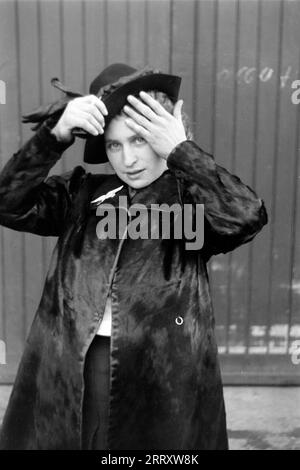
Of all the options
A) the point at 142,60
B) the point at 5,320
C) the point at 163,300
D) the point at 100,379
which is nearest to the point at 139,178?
the point at 163,300

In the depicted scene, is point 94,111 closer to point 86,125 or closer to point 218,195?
point 86,125

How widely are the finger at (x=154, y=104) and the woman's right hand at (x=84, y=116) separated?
0.36 ft

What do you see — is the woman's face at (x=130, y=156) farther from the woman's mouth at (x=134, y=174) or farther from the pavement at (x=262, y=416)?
the pavement at (x=262, y=416)

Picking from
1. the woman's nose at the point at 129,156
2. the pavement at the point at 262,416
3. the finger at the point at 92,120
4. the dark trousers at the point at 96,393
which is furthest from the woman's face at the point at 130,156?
the pavement at the point at 262,416

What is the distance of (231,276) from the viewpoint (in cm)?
344

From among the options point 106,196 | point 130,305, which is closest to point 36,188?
point 106,196

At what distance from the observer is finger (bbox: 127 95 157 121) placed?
65.8 inches

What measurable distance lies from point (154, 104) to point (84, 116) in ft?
0.63

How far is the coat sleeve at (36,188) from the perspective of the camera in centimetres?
171

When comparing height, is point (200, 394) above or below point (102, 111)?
below

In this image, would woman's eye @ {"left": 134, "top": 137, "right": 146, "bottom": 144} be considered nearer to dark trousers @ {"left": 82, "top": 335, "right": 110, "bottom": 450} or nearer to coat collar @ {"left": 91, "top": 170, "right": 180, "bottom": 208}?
coat collar @ {"left": 91, "top": 170, "right": 180, "bottom": 208}

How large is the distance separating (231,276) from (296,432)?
86 cm

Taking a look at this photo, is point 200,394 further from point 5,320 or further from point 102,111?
point 5,320
